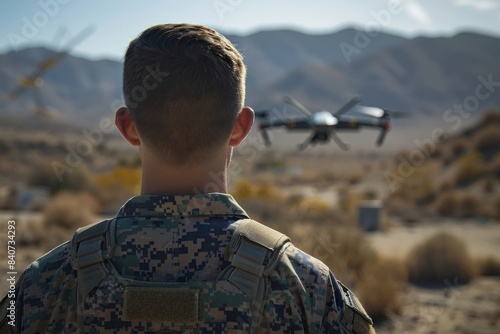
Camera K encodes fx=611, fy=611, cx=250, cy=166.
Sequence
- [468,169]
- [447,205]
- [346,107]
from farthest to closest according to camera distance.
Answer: [468,169]
[447,205]
[346,107]

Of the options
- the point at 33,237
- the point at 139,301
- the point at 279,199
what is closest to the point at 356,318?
the point at 139,301

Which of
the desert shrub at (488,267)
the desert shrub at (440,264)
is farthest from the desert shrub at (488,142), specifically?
the desert shrub at (440,264)

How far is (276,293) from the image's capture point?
80.4 inches

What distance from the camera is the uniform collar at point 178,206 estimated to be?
6.98ft

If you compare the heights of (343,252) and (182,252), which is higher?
(182,252)

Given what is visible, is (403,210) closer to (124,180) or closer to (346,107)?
(124,180)

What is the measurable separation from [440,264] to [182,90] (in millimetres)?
14770

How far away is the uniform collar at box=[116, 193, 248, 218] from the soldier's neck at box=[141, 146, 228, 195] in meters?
0.04

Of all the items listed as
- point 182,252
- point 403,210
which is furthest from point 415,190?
point 182,252

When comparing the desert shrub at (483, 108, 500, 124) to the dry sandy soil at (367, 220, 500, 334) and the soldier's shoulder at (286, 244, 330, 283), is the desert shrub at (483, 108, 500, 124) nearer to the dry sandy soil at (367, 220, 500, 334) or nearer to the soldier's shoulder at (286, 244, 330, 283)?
the dry sandy soil at (367, 220, 500, 334)

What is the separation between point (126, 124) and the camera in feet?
7.43

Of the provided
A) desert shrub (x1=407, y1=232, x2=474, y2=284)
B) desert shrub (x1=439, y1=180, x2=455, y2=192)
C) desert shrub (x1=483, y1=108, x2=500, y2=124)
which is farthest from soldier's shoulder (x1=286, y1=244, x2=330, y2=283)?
desert shrub (x1=483, y1=108, x2=500, y2=124)

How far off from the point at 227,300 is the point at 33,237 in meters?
16.4

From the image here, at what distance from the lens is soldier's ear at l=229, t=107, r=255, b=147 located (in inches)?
89.0
